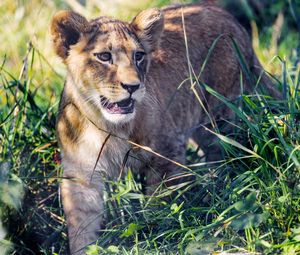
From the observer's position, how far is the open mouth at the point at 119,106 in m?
4.74

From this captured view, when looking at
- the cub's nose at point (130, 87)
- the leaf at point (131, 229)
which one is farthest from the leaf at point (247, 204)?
the cub's nose at point (130, 87)

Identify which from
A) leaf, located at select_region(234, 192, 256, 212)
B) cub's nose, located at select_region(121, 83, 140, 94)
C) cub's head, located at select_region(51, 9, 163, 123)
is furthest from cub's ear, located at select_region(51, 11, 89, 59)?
leaf, located at select_region(234, 192, 256, 212)

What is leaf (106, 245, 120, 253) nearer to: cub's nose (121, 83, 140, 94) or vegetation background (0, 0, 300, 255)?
vegetation background (0, 0, 300, 255)

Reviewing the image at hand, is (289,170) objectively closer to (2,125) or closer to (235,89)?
(235,89)

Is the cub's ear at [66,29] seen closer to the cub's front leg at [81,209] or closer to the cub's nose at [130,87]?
the cub's nose at [130,87]

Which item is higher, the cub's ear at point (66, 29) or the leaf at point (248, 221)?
the cub's ear at point (66, 29)

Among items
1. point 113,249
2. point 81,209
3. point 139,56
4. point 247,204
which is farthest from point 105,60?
point 247,204

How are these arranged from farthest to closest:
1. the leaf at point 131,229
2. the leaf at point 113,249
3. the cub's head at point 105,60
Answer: the cub's head at point 105,60 < the leaf at point 131,229 < the leaf at point 113,249

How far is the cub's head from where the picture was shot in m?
4.67

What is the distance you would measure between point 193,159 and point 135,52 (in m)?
1.25

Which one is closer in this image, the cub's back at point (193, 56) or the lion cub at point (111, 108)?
the lion cub at point (111, 108)

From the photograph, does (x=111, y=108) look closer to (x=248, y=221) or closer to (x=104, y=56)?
(x=104, y=56)

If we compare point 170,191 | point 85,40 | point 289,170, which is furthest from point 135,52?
point 289,170

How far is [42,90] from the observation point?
7473 millimetres
